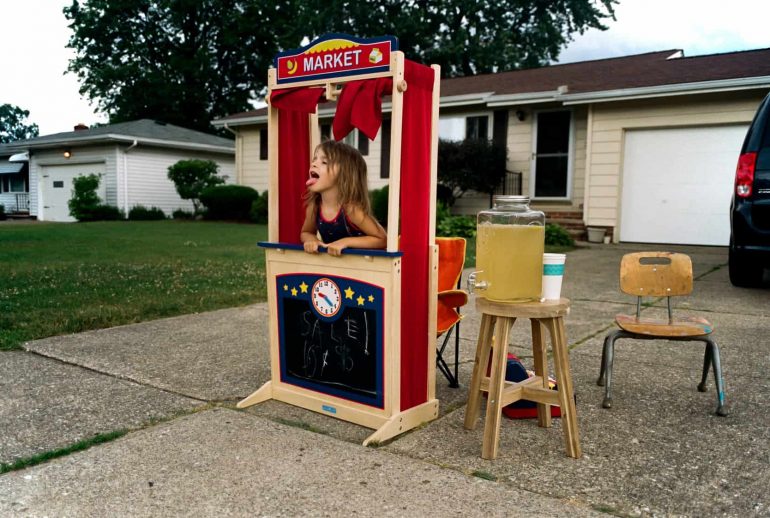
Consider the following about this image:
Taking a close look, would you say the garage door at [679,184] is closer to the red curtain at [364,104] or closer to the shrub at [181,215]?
the red curtain at [364,104]

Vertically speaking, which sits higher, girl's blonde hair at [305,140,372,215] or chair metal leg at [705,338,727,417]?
girl's blonde hair at [305,140,372,215]

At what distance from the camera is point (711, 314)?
594cm

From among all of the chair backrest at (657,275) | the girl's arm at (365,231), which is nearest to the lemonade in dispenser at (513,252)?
the girl's arm at (365,231)

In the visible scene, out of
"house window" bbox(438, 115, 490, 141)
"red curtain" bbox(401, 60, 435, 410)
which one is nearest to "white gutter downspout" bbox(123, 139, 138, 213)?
"house window" bbox(438, 115, 490, 141)

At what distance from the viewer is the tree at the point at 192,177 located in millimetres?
22609

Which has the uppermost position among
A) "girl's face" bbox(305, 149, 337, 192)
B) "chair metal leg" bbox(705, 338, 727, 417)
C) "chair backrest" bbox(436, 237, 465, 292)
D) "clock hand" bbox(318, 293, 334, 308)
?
"girl's face" bbox(305, 149, 337, 192)

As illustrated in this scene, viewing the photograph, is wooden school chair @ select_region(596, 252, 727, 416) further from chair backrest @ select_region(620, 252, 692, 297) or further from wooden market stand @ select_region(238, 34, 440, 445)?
wooden market stand @ select_region(238, 34, 440, 445)

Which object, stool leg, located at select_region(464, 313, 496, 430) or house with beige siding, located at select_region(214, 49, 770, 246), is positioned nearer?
stool leg, located at select_region(464, 313, 496, 430)

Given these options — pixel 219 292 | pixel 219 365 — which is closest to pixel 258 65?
pixel 219 292

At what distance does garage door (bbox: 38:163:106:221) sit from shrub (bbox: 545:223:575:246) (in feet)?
61.2

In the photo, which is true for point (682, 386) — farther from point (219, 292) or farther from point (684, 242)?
point (684, 242)

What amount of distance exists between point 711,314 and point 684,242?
712 centimetres

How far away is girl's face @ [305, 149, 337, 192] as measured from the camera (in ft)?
10.2

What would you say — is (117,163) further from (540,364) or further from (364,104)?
(540,364)
